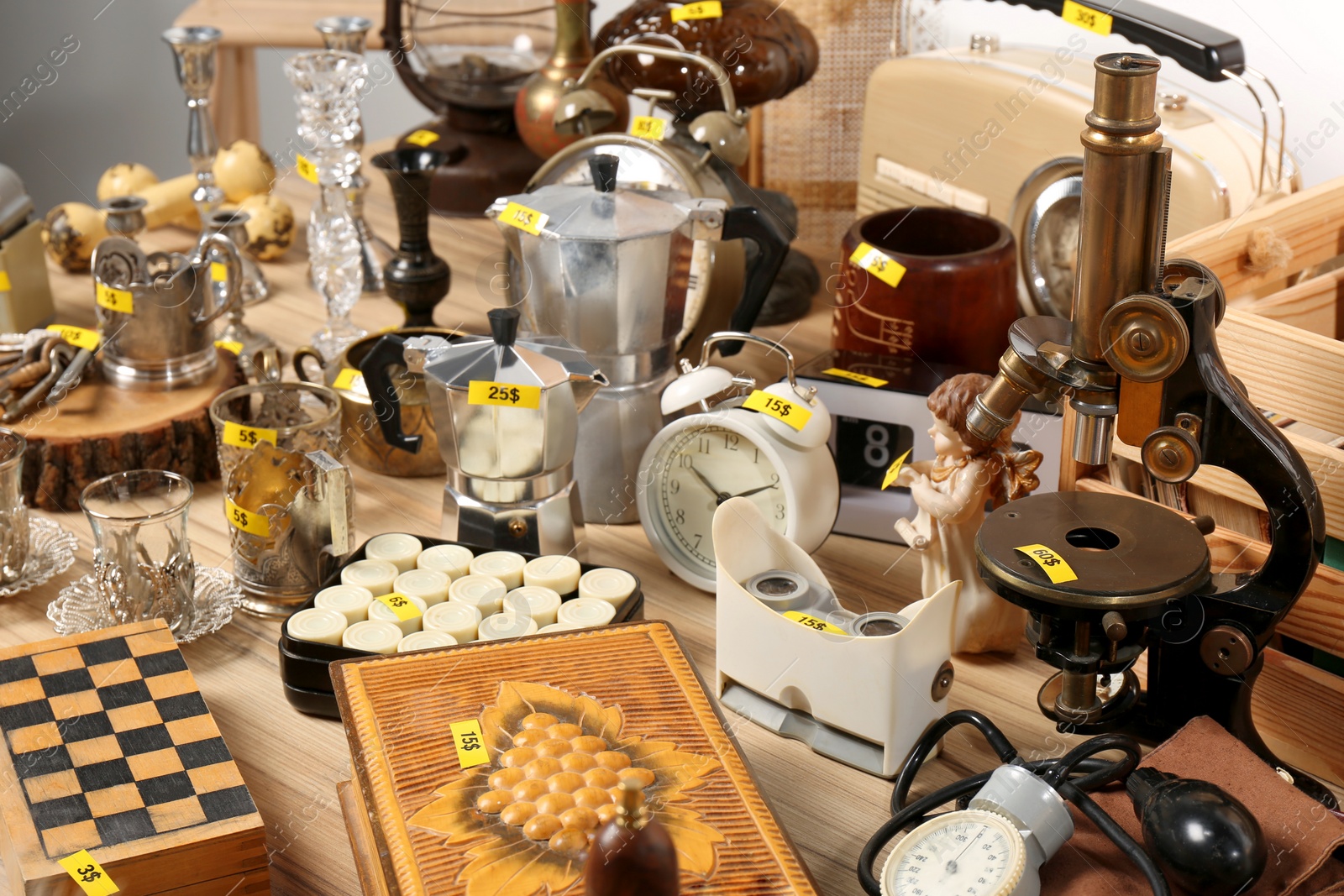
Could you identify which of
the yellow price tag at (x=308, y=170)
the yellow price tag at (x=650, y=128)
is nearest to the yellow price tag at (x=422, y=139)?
the yellow price tag at (x=308, y=170)

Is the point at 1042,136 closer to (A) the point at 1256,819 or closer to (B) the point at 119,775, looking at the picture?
(A) the point at 1256,819

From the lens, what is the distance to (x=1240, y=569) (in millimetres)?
1062

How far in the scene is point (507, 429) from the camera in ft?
4.04

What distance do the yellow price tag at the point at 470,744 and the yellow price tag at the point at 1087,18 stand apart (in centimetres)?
94

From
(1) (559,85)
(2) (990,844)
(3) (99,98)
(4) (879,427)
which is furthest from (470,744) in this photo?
(3) (99,98)

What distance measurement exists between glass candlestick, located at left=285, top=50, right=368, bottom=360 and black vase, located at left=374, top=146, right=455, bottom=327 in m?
0.07

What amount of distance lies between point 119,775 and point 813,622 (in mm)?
525

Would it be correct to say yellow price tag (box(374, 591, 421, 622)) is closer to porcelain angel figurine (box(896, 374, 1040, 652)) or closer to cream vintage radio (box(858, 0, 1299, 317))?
porcelain angel figurine (box(896, 374, 1040, 652))

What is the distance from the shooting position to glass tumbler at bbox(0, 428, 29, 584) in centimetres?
126

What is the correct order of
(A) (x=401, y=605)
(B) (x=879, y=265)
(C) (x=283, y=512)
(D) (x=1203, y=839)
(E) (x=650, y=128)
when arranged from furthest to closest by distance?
1. (E) (x=650, y=128)
2. (B) (x=879, y=265)
3. (C) (x=283, y=512)
4. (A) (x=401, y=605)
5. (D) (x=1203, y=839)

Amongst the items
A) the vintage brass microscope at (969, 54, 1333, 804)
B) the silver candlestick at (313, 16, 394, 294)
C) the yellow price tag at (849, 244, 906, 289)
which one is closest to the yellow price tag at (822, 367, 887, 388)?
the yellow price tag at (849, 244, 906, 289)

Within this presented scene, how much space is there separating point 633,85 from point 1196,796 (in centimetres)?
119

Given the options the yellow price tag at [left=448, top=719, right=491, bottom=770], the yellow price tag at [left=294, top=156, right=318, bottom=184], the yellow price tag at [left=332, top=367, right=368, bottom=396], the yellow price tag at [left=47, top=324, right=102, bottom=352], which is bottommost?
the yellow price tag at [left=448, top=719, right=491, bottom=770]

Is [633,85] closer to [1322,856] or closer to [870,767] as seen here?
[870,767]
